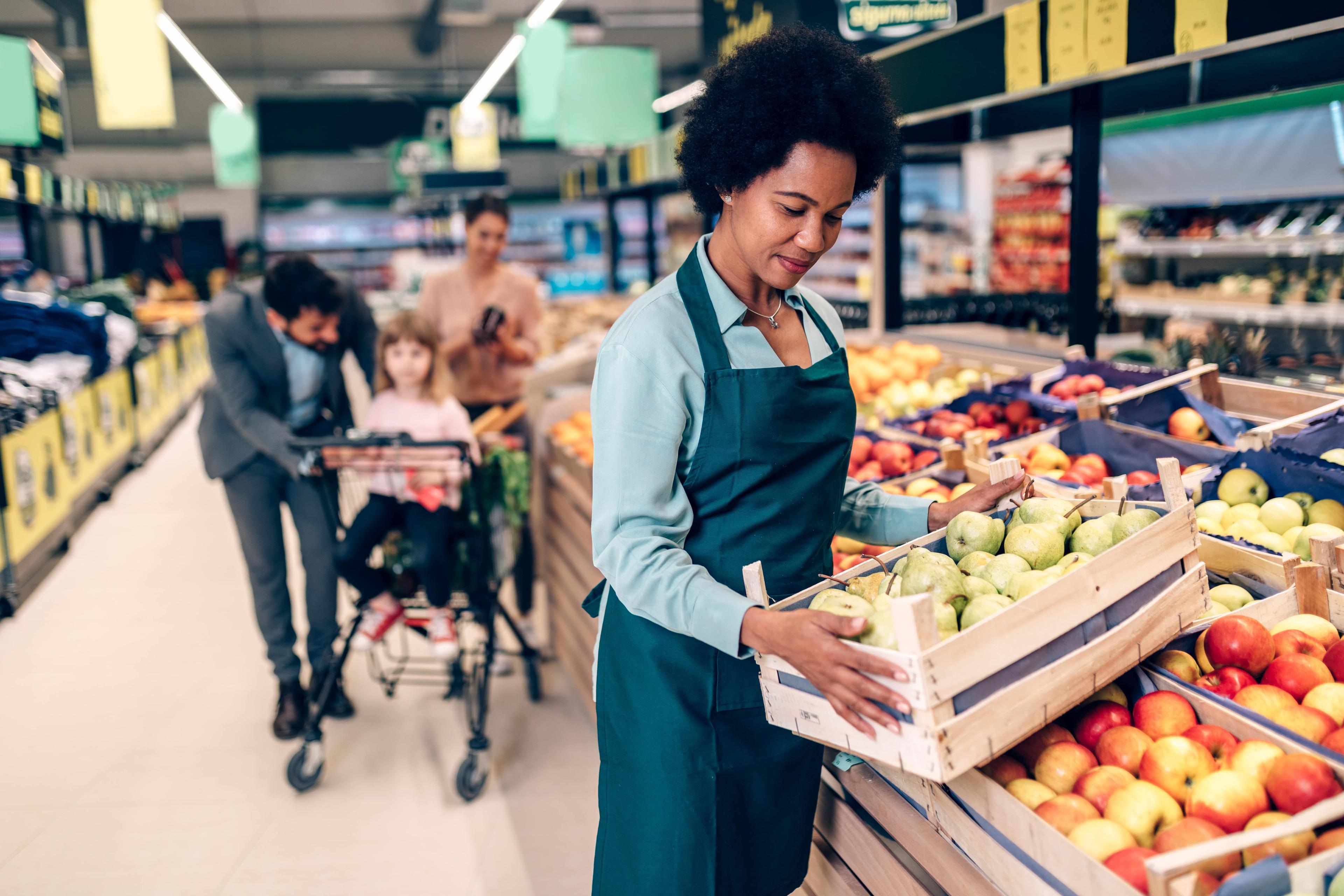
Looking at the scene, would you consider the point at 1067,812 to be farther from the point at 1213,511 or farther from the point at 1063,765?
the point at 1213,511

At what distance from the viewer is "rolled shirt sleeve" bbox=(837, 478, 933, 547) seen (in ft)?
5.78

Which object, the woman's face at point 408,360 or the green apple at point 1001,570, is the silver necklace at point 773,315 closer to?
the green apple at point 1001,570

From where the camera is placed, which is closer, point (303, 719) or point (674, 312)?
point (674, 312)

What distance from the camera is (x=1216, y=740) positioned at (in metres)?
1.40

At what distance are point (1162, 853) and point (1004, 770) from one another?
11.2 inches

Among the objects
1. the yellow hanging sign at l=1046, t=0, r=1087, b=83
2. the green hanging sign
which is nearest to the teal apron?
the yellow hanging sign at l=1046, t=0, r=1087, b=83

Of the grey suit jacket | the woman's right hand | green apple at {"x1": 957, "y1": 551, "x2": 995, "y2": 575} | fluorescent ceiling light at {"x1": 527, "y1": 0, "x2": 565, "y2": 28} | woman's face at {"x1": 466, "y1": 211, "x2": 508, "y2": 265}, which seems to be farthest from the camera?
fluorescent ceiling light at {"x1": 527, "y1": 0, "x2": 565, "y2": 28}

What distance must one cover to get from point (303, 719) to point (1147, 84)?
13.0 feet

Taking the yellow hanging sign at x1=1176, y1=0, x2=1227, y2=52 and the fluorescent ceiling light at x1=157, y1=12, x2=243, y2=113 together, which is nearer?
the yellow hanging sign at x1=1176, y1=0, x2=1227, y2=52

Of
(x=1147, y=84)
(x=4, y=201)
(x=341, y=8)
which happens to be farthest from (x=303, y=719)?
(x=341, y=8)

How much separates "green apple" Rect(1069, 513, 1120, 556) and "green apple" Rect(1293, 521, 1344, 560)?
0.57 meters

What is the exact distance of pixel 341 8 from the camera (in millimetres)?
17547

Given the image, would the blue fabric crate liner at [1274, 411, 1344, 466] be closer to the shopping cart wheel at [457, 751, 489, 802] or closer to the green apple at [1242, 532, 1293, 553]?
the green apple at [1242, 532, 1293, 553]

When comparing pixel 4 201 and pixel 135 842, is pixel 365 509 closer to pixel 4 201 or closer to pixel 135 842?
pixel 135 842
